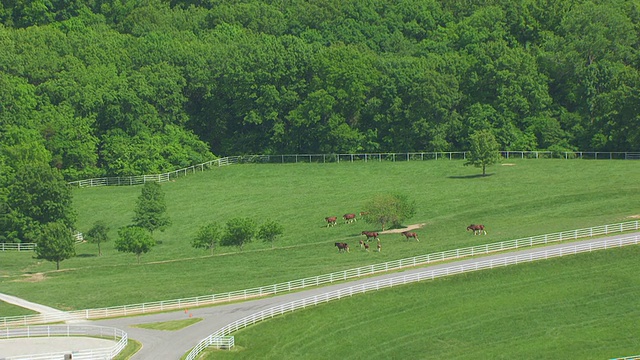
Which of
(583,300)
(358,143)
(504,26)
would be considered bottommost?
(583,300)

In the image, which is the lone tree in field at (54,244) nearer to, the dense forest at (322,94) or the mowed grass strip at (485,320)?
the mowed grass strip at (485,320)

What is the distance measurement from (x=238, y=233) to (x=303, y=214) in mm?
15678

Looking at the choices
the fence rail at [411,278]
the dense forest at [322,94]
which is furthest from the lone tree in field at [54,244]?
the dense forest at [322,94]

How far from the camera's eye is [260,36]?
629 ft

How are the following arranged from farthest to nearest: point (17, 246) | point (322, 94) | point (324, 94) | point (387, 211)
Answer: point (322, 94) < point (324, 94) < point (17, 246) < point (387, 211)

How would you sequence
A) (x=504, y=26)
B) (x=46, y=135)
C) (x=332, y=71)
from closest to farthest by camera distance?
(x=46, y=135) → (x=332, y=71) → (x=504, y=26)

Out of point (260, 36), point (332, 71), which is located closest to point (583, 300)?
point (332, 71)

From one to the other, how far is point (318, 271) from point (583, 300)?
67.6 ft

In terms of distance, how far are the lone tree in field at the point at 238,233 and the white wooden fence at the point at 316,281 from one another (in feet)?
54.9

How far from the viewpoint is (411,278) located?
98.8 metres

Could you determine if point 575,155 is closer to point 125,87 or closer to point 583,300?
point 125,87

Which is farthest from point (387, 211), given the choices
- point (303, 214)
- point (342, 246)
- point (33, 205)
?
point (33, 205)

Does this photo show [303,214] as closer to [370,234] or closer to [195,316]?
[370,234]

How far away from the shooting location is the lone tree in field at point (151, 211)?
127 meters
